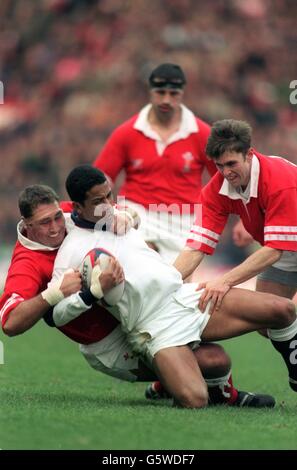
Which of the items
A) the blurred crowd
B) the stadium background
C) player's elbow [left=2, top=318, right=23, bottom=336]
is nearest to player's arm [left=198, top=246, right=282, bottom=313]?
player's elbow [left=2, top=318, right=23, bottom=336]

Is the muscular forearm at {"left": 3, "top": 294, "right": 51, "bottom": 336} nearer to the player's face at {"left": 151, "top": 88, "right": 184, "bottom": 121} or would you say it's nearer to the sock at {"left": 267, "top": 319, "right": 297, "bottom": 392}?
the sock at {"left": 267, "top": 319, "right": 297, "bottom": 392}

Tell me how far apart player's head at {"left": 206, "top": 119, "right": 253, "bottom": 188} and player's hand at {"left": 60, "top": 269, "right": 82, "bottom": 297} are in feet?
3.27

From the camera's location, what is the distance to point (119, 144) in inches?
334

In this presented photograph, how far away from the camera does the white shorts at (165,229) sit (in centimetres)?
845

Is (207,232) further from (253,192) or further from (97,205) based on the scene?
(97,205)

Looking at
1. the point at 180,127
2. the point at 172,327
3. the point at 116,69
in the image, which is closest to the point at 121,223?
the point at 172,327

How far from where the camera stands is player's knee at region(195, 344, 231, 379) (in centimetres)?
588

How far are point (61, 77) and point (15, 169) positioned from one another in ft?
7.92

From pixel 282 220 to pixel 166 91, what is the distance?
9.38ft

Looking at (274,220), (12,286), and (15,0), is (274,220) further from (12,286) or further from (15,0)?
(15,0)

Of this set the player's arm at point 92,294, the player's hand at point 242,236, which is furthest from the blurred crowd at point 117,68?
the player's arm at point 92,294

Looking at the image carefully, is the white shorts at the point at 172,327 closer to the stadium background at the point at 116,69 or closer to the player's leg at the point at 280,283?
the player's leg at the point at 280,283

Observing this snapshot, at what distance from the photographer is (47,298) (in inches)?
216
